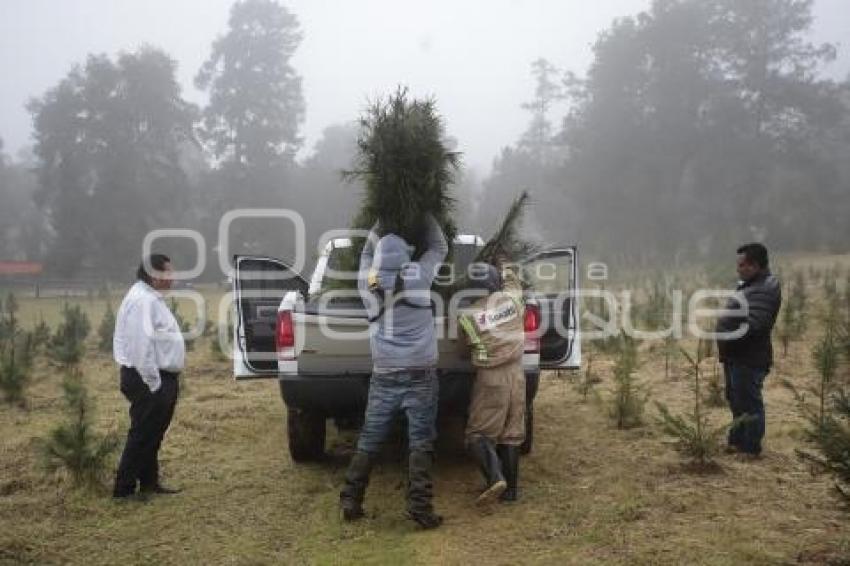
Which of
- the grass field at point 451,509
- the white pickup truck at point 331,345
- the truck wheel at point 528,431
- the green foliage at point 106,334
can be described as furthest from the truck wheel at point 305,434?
the green foliage at point 106,334

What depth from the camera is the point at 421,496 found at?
4.55m

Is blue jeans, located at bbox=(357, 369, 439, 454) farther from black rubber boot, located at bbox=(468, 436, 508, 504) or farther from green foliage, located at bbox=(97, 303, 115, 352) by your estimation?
green foliage, located at bbox=(97, 303, 115, 352)

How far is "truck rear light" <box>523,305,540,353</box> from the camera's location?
5.48 metres

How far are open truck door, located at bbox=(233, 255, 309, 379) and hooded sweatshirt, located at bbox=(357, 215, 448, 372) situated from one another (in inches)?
53.8

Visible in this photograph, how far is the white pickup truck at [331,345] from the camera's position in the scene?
5184 mm

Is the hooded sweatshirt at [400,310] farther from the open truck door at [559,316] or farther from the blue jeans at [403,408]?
the open truck door at [559,316]

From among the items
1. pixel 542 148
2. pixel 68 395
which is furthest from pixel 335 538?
pixel 542 148

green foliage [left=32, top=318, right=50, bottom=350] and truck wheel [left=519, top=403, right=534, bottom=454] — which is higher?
green foliage [left=32, top=318, right=50, bottom=350]

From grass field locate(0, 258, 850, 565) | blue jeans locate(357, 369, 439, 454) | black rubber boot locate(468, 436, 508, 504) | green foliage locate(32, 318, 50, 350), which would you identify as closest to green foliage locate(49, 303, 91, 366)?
green foliage locate(32, 318, 50, 350)

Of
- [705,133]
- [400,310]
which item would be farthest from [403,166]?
[705,133]

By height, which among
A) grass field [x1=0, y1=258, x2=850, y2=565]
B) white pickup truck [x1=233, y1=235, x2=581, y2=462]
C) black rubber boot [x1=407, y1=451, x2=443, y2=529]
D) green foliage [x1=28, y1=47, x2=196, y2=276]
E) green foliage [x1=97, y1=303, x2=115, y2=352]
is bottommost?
grass field [x1=0, y1=258, x2=850, y2=565]

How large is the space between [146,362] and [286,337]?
37.7 inches

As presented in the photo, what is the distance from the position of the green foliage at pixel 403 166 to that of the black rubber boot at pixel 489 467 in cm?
140

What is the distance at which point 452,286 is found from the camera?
5539 mm
